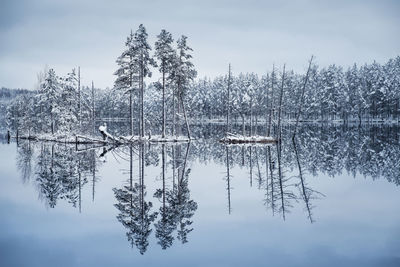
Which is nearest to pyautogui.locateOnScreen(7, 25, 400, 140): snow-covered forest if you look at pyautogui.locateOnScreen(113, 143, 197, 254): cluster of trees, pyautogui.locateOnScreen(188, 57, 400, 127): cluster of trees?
pyautogui.locateOnScreen(188, 57, 400, 127): cluster of trees

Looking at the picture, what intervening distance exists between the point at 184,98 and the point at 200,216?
6912 centimetres

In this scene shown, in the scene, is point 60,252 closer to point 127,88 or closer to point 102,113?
point 127,88

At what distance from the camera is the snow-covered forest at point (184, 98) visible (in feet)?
147

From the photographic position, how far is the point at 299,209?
42.9ft

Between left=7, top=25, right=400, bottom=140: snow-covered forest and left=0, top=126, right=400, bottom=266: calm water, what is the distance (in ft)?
77.1

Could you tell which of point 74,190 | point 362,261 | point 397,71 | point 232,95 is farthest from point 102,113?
point 362,261

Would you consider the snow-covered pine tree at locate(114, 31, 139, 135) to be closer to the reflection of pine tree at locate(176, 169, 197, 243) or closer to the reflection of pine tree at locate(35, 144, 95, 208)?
the reflection of pine tree at locate(35, 144, 95, 208)

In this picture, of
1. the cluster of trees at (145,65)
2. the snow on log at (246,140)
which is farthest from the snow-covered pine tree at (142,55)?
the snow on log at (246,140)

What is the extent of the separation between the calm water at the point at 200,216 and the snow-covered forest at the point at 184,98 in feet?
77.1

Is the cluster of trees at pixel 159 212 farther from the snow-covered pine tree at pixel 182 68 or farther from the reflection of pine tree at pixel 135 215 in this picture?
the snow-covered pine tree at pixel 182 68

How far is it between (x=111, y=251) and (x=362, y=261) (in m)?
6.10

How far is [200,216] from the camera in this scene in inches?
479

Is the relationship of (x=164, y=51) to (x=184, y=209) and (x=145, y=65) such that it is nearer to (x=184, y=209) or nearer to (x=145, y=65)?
(x=145, y=65)

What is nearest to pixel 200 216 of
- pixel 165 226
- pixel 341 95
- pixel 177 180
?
pixel 165 226
